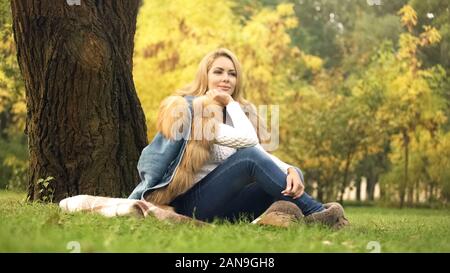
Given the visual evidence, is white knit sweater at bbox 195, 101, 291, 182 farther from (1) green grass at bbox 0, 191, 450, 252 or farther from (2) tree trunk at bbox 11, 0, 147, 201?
(2) tree trunk at bbox 11, 0, 147, 201

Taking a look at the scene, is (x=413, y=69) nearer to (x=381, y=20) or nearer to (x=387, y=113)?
(x=387, y=113)

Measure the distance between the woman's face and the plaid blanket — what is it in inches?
40.5

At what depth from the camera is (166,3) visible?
16531 millimetres

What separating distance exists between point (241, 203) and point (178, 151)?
601mm

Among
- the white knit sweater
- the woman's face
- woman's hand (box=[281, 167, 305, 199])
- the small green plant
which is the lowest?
the small green plant

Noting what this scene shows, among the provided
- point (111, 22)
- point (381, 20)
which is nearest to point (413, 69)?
point (381, 20)

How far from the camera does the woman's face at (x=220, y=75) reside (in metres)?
5.35

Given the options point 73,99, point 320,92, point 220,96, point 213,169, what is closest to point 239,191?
point 213,169

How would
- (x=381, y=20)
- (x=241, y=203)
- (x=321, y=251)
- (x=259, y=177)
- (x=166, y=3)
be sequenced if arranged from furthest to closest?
(x=381, y=20), (x=166, y=3), (x=241, y=203), (x=259, y=177), (x=321, y=251)

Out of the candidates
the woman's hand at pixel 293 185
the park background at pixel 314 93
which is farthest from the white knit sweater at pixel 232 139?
the park background at pixel 314 93

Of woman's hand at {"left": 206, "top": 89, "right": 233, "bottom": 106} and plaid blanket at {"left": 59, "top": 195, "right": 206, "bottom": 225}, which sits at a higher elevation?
woman's hand at {"left": 206, "top": 89, "right": 233, "bottom": 106}

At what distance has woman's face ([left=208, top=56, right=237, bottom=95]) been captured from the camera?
5348mm

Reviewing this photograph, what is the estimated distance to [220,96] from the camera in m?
5.20

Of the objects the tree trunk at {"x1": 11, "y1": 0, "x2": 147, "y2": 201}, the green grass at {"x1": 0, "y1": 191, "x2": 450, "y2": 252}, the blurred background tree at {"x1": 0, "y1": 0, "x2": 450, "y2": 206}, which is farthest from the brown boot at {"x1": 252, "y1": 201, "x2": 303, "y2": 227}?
the blurred background tree at {"x1": 0, "y1": 0, "x2": 450, "y2": 206}
